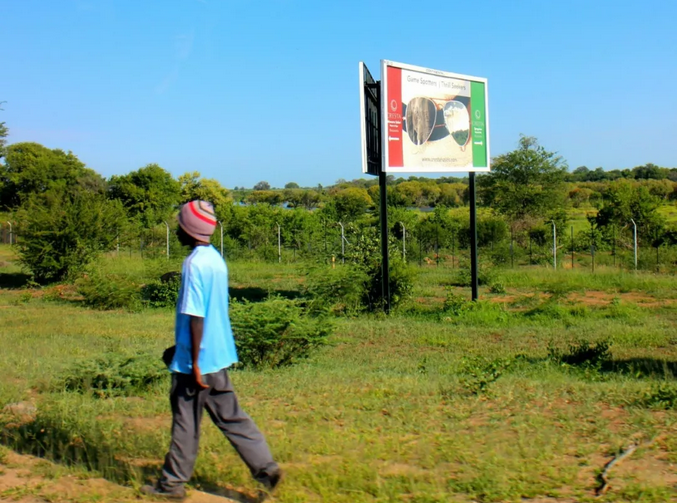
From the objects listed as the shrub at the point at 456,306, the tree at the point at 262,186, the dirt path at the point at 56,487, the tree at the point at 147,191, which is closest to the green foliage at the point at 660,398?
the dirt path at the point at 56,487

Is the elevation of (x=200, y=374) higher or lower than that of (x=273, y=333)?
higher

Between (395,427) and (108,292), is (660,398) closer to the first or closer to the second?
(395,427)

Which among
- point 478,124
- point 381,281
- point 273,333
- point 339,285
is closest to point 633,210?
point 478,124

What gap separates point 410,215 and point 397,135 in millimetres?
18938

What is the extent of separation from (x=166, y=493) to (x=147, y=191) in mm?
46516

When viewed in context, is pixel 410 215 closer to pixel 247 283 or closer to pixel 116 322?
pixel 247 283

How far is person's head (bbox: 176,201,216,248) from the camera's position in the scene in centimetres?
412

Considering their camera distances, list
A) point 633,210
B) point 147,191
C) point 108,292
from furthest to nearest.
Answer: point 147,191, point 633,210, point 108,292

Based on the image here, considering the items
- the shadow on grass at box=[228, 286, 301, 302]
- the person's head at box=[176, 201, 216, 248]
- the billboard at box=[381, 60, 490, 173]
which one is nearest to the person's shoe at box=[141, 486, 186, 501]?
the person's head at box=[176, 201, 216, 248]

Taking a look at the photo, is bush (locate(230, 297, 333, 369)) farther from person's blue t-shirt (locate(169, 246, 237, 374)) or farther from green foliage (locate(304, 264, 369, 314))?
green foliage (locate(304, 264, 369, 314))

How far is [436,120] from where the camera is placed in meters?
16.5

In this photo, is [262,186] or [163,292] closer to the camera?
[163,292]

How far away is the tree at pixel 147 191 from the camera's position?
1893 inches

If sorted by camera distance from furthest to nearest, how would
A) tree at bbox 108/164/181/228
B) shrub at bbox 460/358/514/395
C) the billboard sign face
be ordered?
tree at bbox 108/164/181/228 < the billboard sign face < shrub at bbox 460/358/514/395
